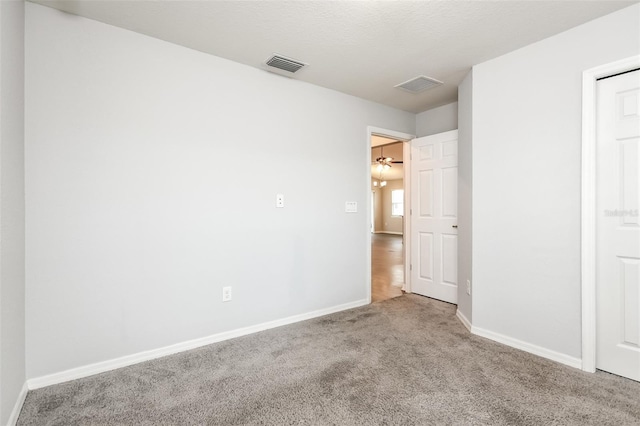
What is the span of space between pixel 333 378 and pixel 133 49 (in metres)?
2.80

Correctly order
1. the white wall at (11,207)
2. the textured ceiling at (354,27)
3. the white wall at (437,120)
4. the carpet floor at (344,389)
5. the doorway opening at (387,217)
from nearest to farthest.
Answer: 1. the white wall at (11,207)
2. the carpet floor at (344,389)
3. the textured ceiling at (354,27)
4. the white wall at (437,120)
5. the doorway opening at (387,217)

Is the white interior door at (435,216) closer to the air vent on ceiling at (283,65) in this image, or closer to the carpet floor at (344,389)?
the carpet floor at (344,389)

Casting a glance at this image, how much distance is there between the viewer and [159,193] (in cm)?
235

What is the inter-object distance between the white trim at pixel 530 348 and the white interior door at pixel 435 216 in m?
0.90

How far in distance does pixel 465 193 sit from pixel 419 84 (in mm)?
1252

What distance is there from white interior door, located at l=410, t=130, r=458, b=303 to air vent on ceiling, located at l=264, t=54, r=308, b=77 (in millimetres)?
1974

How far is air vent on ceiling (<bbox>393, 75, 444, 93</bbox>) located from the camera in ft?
10.1

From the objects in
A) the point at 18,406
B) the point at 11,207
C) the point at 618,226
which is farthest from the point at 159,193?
the point at 618,226

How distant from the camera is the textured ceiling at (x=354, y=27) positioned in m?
1.97

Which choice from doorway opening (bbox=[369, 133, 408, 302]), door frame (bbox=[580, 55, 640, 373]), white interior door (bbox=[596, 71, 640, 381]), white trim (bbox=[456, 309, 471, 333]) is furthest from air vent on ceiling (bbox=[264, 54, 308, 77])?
white trim (bbox=[456, 309, 471, 333])

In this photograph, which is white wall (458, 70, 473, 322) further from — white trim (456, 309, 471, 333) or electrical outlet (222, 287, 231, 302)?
electrical outlet (222, 287, 231, 302)

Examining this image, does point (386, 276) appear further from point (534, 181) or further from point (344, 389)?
point (344, 389)

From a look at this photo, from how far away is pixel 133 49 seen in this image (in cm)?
225

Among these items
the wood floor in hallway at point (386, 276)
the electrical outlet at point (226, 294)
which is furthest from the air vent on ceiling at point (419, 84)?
the electrical outlet at point (226, 294)
